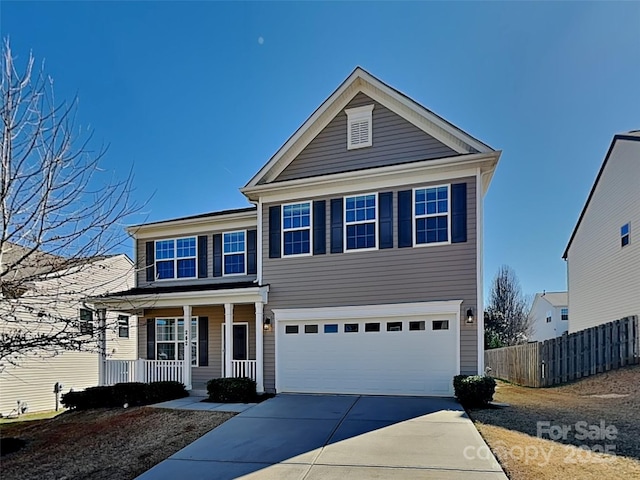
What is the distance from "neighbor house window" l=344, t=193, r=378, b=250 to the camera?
11430 mm

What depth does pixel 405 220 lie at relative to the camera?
439 inches

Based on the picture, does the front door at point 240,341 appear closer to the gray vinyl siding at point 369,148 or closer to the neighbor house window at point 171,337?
the neighbor house window at point 171,337

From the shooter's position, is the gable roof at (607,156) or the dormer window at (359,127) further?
the gable roof at (607,156)

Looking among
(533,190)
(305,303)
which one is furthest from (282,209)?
(533,190)

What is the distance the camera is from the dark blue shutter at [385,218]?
11219mm

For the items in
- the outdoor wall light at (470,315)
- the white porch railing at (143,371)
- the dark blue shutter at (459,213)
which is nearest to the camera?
the outdoor wall light at (470,315)

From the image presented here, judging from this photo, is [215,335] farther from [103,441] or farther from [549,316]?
[549,316]

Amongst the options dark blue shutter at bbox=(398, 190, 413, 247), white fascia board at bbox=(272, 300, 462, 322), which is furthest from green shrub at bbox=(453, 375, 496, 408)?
dark blue shutter at bbox=(398, 190, 413, 247)

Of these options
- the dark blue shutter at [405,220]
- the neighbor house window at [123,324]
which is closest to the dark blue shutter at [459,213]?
the dark blue shutter at [405,220]

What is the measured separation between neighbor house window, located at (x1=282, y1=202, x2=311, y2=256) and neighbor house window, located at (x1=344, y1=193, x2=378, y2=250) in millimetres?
1138

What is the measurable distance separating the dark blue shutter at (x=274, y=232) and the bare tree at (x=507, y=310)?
884 inches

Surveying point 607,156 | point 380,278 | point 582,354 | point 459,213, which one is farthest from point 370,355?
point 607,156

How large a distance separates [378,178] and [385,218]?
110cm

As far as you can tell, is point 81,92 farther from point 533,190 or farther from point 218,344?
point 533,190
